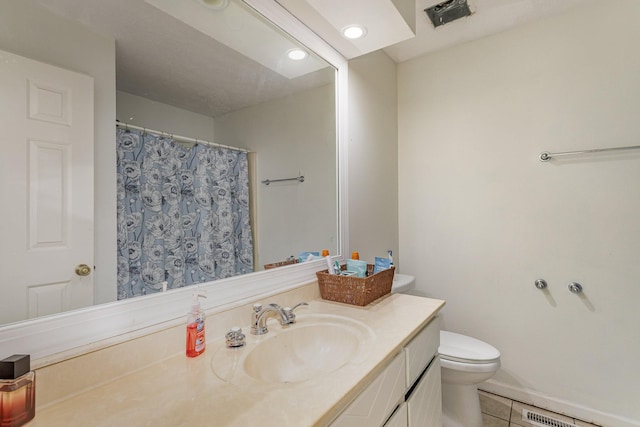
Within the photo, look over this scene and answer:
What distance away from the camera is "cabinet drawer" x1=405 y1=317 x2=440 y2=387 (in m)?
0.96

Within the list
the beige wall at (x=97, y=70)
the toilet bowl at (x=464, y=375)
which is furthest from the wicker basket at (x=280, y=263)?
the toilet bowl at (x=464, y=375)

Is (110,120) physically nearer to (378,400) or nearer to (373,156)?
(378,400)

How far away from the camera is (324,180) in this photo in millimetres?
1571

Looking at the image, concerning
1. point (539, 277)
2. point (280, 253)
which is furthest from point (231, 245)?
point (539, 277)

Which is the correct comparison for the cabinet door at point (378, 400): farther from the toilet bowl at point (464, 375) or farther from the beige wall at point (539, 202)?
the beige wall at point (539, 202)

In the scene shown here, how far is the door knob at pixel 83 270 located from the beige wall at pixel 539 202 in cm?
190

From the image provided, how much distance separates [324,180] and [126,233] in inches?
38.4

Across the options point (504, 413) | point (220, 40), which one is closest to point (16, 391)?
point (220, 40)

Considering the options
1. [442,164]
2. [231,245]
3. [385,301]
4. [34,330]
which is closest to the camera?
[34,330]

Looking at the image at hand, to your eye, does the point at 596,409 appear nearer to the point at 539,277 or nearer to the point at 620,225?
the point at 539,277

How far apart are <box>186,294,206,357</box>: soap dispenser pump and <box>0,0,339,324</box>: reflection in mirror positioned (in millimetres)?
130

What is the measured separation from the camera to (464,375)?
1447mm

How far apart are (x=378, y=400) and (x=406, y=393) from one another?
0.82 feet

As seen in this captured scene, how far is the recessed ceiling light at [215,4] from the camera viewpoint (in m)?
1.00
